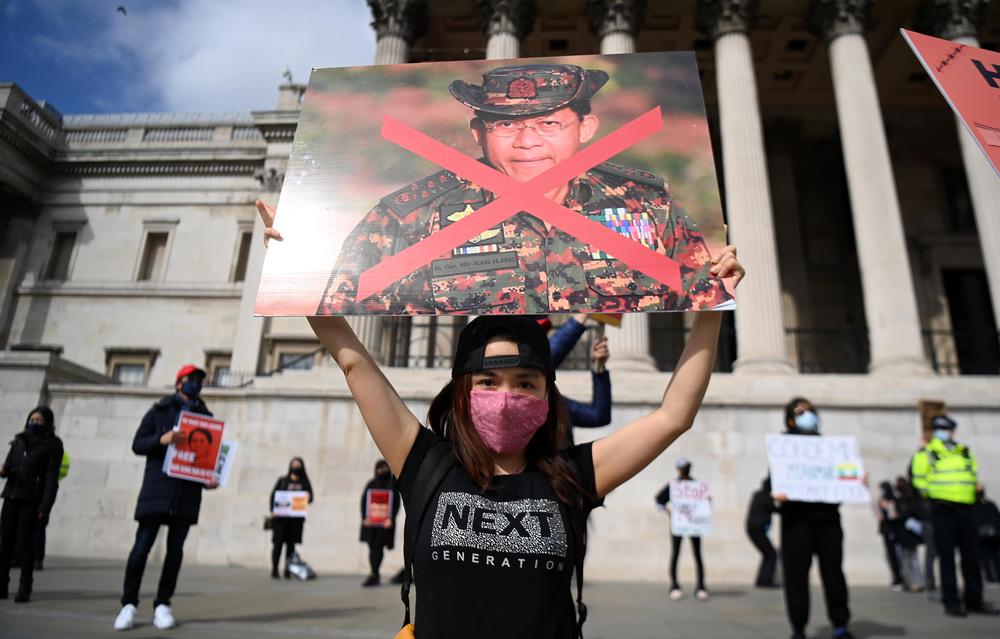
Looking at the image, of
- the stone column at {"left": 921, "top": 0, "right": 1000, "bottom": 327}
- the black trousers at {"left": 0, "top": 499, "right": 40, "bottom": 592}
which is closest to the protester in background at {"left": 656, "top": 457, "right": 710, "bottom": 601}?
the black trousers at {"left": 0, "top": 499, "right": 40, "bottom": 592}

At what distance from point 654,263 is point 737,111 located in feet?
56.1

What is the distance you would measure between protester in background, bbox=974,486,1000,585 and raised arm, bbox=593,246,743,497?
12.1 meters

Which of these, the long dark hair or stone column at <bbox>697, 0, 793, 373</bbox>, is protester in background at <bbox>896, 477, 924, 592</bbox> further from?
the long dark hair

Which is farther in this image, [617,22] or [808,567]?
[617,22]

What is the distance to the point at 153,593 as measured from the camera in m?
8.47

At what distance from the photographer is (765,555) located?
474 inches

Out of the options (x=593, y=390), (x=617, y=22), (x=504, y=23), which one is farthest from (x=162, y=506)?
(x=617, y=22)

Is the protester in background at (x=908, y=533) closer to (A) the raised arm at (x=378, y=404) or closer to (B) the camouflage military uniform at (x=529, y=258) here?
(B) the camouflage military uniform at (x=529, y=258)

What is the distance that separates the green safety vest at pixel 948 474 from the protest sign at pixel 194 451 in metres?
8.13

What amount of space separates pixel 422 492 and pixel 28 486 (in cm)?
734

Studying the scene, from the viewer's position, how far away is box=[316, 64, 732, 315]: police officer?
2377 millimetres

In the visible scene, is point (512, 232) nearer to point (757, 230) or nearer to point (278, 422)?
point (278, 422)

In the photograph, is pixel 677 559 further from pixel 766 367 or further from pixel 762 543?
pixel 766 367

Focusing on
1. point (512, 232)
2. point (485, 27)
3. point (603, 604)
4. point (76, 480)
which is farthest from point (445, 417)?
point (485, 27)
